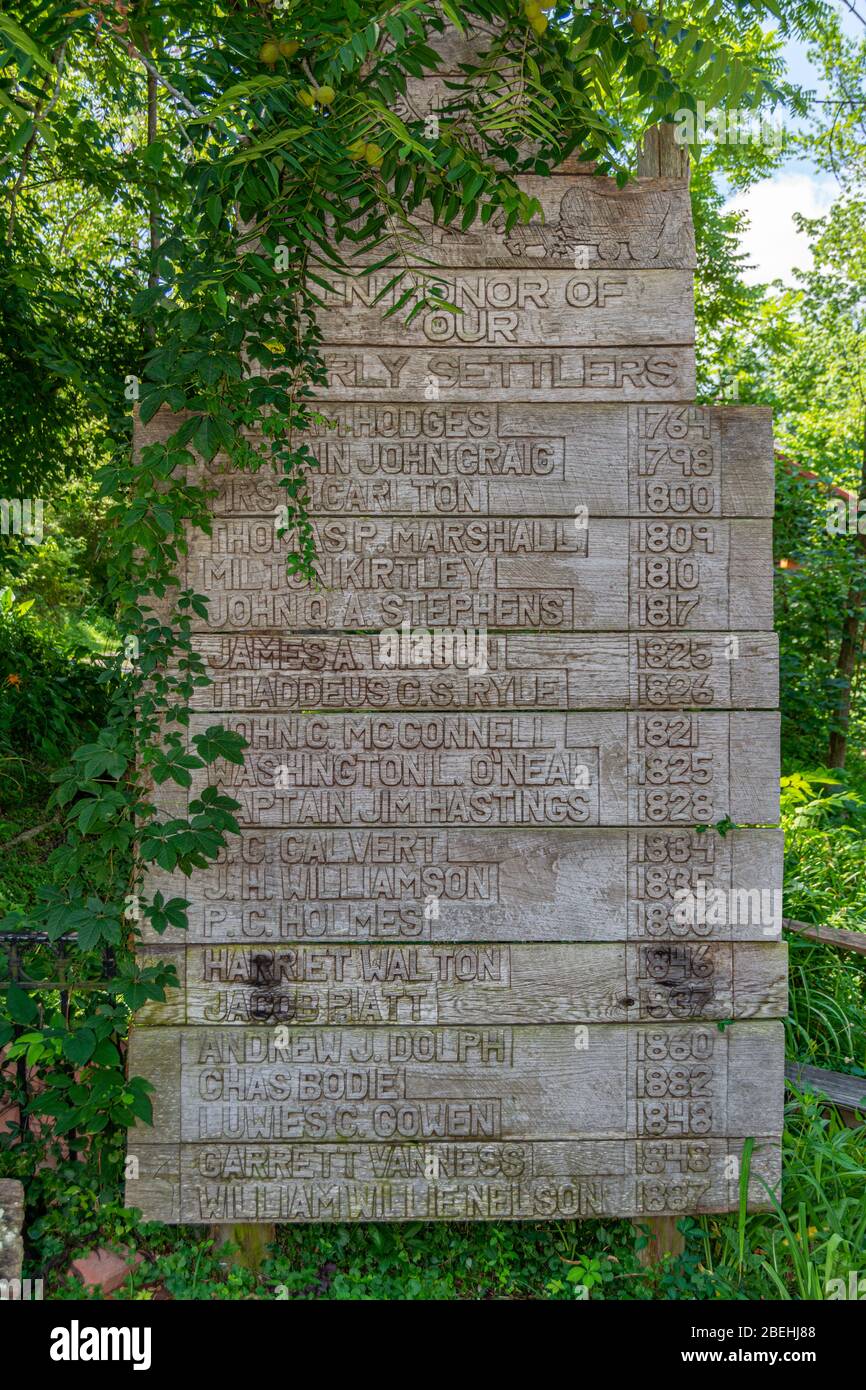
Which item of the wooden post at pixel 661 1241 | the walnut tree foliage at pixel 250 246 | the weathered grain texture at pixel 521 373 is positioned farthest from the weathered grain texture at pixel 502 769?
the wooden post at pixel 661 1241

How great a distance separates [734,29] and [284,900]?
2.91 metres

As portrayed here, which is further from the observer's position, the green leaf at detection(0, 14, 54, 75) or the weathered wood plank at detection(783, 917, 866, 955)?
the weathered wood plank at detection(783, 917, 866, 955)

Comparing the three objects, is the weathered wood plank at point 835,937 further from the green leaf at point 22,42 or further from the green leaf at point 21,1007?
the green leaf at point 22,42

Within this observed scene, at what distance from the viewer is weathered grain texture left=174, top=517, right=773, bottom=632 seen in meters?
2.33

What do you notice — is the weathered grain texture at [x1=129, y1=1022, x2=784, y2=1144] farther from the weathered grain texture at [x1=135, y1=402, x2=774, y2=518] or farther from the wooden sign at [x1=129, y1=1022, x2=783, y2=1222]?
the weathered grain texture at [x1=135, y1=402, x2=774, y2=518]

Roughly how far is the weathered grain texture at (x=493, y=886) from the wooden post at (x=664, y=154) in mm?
1844

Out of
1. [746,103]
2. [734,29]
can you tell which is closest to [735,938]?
[746,103]

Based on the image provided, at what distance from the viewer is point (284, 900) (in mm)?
2357

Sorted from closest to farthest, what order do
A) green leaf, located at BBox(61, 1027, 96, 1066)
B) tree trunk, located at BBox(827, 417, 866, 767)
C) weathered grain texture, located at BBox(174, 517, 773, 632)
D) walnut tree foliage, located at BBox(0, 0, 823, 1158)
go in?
walnut tree foliage, located at BBox(0, 0, 823, 1158) < green leaf, located at BBox(61, 1027, 96, 1066) < weathered grain texture, located at BBox(174, 517, 773, 632) < tree trunk, located at BBox(827, 417, 866, 767)

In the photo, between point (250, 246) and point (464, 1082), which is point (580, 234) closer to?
point (250, 246)

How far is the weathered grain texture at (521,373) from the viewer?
235 cm

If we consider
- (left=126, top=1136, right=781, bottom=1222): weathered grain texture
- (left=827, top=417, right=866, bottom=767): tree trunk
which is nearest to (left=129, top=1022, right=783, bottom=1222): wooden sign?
(left=126, top=1136, right=781, bottom=1222): weathered grain texture

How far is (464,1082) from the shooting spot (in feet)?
7.77

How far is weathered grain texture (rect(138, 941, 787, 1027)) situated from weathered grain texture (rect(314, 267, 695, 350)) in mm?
1678
